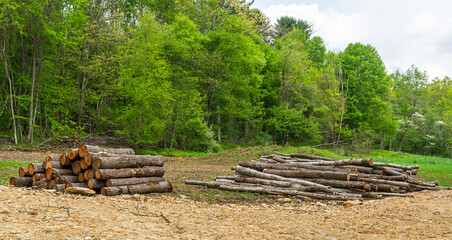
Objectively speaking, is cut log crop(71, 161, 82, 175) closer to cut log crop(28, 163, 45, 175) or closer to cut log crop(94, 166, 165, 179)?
cut log crop(94, 166, 165, 179)

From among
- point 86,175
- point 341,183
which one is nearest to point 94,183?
point 86,175

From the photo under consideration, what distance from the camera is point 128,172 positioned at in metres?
8.99

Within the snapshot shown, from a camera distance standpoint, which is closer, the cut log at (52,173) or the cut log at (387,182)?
the cut log at (52,173)

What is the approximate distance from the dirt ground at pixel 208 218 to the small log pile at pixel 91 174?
0.38 meters

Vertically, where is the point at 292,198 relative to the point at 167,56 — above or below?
below

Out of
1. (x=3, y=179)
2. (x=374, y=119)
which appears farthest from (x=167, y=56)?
(x=374, y=119)

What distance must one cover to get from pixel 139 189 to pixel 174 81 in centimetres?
2064

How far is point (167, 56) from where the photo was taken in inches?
1147

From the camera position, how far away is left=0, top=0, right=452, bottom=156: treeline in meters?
23.6

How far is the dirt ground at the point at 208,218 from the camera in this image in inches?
202

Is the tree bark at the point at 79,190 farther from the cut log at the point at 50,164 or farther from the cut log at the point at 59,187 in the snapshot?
the cut log at the point at 50,164

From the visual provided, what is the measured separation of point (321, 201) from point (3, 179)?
9.18 m

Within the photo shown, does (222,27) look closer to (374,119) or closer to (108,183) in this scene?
(374,119)

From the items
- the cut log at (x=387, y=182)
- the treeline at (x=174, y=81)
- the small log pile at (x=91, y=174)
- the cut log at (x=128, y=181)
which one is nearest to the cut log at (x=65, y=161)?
the small log pile at (x=91, y=174)
